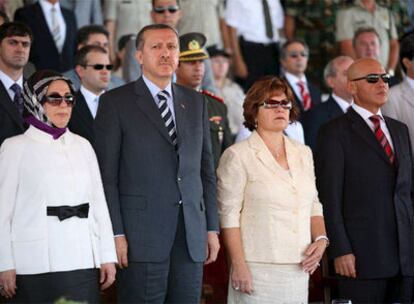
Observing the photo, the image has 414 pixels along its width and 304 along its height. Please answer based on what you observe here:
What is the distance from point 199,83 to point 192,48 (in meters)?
0.31

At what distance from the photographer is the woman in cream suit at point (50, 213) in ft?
Result: 17.6

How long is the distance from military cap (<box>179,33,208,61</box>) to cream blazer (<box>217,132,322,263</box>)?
5.51 ft

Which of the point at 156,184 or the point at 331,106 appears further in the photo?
the point at 331,106

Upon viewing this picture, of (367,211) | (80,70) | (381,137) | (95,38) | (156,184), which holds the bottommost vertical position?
(367,211)

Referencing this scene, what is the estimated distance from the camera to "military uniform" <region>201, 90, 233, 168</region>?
24.5ft

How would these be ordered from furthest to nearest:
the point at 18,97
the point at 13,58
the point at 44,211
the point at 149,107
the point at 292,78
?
the point at 292,78 < the point at 13,58 < the point at 18,97 < the point at 149,107 < the point at 44,211

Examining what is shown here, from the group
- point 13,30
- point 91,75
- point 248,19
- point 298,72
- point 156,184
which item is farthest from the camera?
point 248,19

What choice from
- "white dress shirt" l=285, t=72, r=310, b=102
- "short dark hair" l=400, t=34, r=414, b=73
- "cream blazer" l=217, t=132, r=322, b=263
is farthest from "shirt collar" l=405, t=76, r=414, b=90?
"white dress shirt" l=285, t=72, r=310, b=102

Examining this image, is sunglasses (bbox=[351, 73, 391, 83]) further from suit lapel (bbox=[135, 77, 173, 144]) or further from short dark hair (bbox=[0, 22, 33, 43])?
short dark hair (bbox=[0, 22, 33, 43])

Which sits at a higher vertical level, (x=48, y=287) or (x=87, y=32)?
(x=87, y=32)

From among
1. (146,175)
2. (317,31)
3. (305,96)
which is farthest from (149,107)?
(317,31)

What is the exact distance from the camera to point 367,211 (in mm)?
6629

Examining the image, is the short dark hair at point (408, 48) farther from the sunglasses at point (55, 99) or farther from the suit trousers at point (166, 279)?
the sunglasses at point (55, 99)

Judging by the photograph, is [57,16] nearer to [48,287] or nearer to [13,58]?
[13,58]
